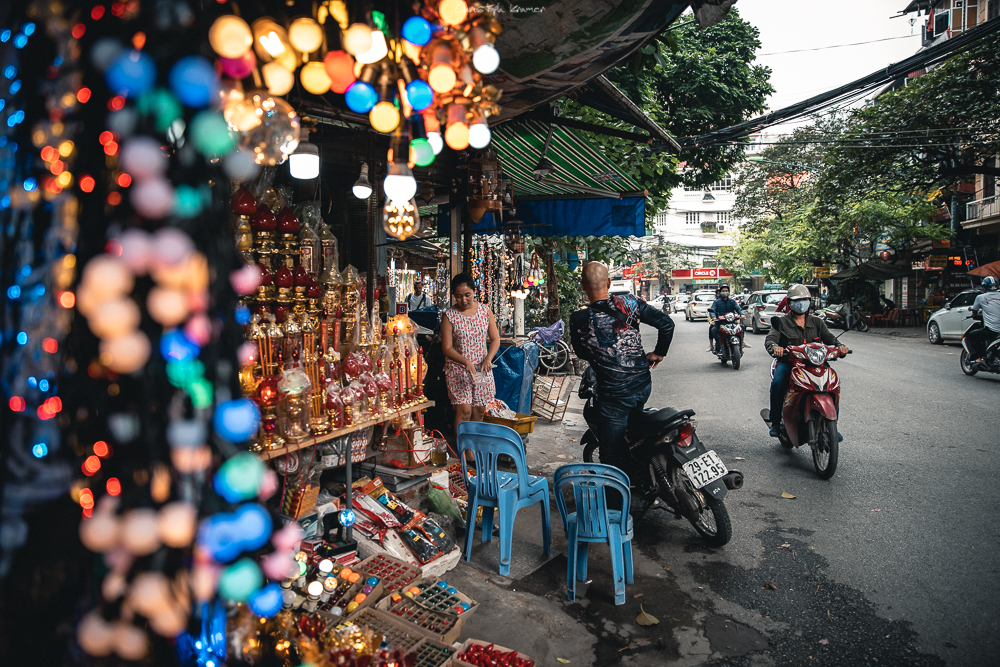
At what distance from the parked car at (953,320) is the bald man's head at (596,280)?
14.8 metres

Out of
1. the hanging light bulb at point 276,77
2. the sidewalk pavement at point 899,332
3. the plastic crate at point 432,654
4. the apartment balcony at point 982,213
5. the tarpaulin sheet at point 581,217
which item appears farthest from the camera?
the apartment balcony at point 982,213

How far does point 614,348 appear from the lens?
4.07 metres

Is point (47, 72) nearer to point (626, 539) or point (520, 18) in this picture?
point (520, 18)

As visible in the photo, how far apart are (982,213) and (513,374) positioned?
24.6 metres

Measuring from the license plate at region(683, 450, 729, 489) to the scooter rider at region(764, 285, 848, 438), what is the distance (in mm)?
2118

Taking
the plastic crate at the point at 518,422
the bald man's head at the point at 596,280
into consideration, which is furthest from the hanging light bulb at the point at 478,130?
the plastic crate at the point at 518,422

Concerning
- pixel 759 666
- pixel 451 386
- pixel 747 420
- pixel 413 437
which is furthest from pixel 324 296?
pixel 747 420

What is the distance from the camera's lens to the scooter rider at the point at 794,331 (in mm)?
5488

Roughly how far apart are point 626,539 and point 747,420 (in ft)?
16.0

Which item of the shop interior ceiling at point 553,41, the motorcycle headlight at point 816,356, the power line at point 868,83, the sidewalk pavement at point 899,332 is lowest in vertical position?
the sidewalk pavement at point 899,332

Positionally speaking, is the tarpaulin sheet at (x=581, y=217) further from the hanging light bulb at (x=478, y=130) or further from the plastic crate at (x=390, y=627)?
the hanging light bulb at (x=478, y=130)

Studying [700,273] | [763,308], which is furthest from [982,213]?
[700,273]

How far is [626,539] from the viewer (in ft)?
10.8

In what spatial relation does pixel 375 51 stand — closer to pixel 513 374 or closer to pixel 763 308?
pixel 513 374
